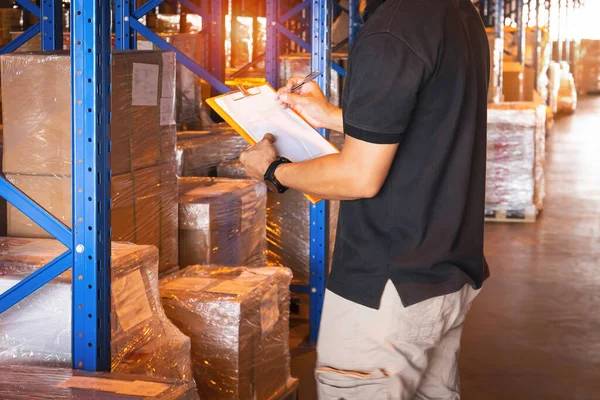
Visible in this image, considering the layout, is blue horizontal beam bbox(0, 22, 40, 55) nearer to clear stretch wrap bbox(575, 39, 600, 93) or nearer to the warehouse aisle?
the warehouse aisle

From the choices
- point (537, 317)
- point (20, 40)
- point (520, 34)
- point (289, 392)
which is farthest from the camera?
point (520, 34)

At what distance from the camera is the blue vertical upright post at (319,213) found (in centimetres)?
455

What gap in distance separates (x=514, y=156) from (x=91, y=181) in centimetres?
704

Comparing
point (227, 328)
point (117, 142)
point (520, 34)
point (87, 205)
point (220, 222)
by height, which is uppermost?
point (520, 34)

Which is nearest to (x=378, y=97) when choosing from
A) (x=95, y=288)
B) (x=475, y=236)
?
(x=475, y=236)

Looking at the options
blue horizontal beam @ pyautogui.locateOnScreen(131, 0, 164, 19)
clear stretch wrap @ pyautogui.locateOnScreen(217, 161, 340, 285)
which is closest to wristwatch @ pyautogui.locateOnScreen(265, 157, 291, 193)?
blue horizontal beam @ pyautogui.locateOnScreen(131, 0, 164, 19)

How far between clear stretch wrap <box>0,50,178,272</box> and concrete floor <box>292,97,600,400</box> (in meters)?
1.30

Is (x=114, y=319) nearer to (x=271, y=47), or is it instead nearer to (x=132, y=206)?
(x=132, y=206)

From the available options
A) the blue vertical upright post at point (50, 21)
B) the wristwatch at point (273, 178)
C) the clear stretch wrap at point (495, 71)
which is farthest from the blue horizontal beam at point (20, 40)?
the clear stretch wrap at point (495, 71)

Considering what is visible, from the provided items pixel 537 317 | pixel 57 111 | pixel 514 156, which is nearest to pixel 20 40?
pixel 57 111

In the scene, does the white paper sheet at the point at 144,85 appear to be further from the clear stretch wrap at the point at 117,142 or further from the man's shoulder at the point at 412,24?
the man's shoulder at the point at 412,24

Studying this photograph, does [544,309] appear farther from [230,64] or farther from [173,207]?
[230,64]

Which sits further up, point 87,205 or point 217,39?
point 217,39

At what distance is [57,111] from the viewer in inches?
119
